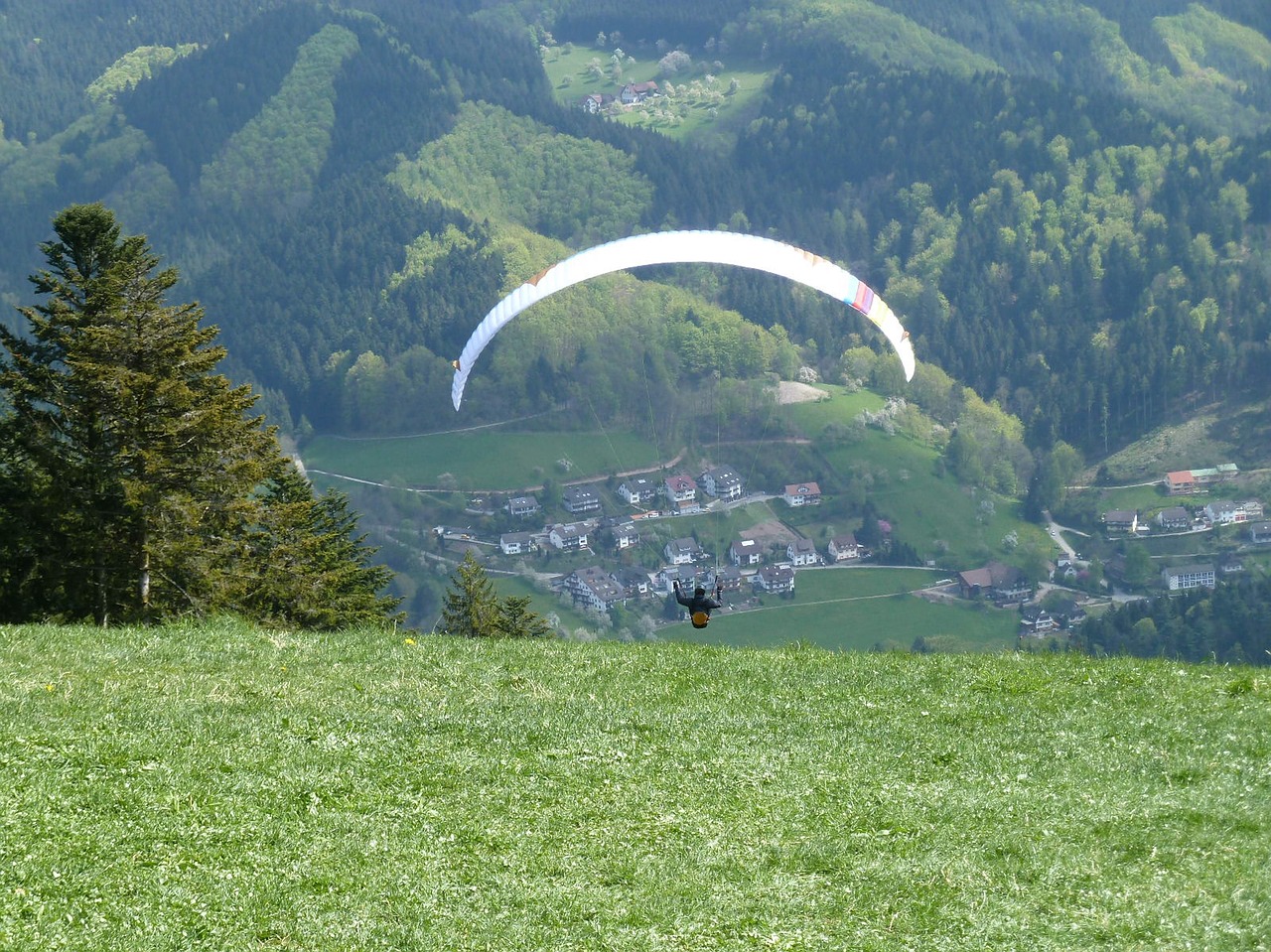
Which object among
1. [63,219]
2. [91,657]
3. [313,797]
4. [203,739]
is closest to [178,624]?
[91,657]

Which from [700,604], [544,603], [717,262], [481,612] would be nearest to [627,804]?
[700,604]

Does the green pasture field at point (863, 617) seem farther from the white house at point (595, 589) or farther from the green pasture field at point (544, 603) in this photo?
the green pasture field at point (544, 603)

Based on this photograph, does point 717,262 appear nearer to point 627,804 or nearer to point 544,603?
point 627,804

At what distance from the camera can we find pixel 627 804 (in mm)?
14727

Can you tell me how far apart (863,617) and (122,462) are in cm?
15415

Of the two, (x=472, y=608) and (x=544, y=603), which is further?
(x=544, y=603)

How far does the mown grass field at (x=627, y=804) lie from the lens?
12281 mm

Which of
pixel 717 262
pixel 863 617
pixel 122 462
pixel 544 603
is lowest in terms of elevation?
pixel 544 603

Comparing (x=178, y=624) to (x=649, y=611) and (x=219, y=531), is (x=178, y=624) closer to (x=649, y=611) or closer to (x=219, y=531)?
(x=219, y=531)

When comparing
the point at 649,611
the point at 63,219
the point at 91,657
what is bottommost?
the point at 649,611

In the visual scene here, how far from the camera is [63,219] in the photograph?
32.3 metres

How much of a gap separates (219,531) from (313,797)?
18.2m

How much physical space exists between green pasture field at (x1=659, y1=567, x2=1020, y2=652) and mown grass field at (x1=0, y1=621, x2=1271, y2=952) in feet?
461

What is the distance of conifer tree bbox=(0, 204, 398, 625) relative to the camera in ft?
94.1
